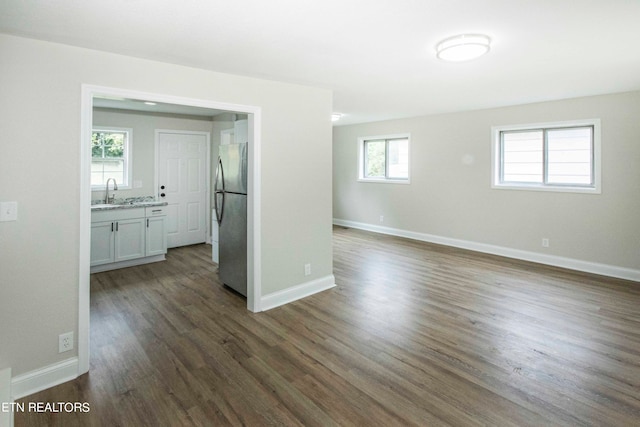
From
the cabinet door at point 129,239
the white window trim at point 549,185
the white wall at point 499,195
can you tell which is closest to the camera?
the white wall at point 499,195

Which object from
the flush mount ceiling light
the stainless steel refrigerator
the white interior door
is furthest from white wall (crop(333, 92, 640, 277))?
the stainless steel refrigerator

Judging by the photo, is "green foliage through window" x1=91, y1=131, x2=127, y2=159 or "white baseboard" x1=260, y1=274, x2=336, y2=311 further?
"green foliage through window" x1=91, y1=131, x2=127, y2=159

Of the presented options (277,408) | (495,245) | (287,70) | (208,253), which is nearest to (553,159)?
(495,245)

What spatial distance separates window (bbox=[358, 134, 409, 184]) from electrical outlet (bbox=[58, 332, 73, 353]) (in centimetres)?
616

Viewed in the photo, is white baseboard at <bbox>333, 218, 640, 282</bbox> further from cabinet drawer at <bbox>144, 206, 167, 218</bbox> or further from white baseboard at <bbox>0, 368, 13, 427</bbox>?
white baseboard at <bbox>0, 368, 13, 427</bbox>

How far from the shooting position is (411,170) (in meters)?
7.16

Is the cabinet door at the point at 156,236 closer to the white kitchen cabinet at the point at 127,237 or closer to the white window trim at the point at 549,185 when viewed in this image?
the white kitchen cabinet at the point at 127,237

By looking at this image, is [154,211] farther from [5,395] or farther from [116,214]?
[5,395]

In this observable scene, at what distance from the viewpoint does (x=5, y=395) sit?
6.99 feet

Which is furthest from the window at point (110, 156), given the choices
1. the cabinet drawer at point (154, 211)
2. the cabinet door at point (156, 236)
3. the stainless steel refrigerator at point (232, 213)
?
the stainless steel refrigerator at point (232, 213)

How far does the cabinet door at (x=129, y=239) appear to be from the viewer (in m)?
5.08

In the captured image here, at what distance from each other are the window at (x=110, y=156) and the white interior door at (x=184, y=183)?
50 centimetres

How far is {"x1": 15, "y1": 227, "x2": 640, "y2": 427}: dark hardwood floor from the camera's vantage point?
2.14 m

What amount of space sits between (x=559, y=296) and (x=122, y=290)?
5163 millimetres
